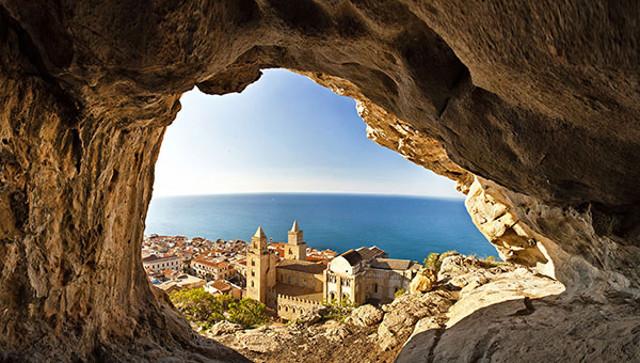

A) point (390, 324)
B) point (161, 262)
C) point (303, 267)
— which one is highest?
point (390, 324)

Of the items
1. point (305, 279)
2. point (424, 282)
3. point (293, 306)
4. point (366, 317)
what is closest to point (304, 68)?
point (366, 317)

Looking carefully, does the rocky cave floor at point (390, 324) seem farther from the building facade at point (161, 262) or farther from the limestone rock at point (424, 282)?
Answer: the building facade at point (161, 262)

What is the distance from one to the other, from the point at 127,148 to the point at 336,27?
4596mm

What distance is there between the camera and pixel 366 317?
11.9 meters

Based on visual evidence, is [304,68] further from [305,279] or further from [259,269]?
[305,279]

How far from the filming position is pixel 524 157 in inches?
191

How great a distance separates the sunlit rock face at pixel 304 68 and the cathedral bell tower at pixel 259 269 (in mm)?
38850

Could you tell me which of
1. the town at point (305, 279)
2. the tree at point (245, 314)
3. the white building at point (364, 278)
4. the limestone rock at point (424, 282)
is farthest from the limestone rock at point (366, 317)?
the white building at point (364, 278)

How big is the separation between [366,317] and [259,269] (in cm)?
3550

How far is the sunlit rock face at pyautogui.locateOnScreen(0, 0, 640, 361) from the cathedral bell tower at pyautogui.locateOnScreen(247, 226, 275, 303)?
38.9m

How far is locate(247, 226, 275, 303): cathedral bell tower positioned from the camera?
4509 cm

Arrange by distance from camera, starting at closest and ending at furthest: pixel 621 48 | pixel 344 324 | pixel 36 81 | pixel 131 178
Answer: pixel 621 48 < pixel 36 81 < pixel 131 178 < pixel 344 324

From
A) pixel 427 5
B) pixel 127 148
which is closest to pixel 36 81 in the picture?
pixel 127 148

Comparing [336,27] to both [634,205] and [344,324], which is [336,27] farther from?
[344,324]
